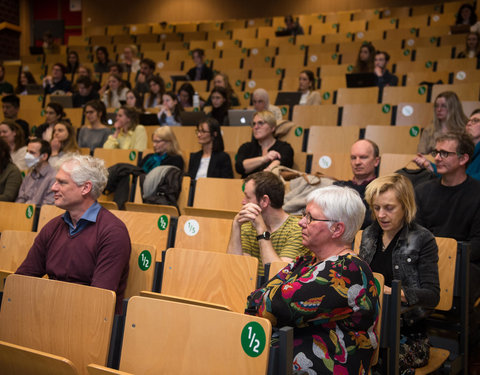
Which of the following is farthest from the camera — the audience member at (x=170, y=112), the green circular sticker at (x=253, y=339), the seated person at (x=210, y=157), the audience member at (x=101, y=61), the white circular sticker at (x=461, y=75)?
the audience member at (x=101, y=61)

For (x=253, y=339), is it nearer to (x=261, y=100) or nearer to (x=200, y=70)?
(x=261, y=100)

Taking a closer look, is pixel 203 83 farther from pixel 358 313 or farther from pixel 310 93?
pixel 358 313

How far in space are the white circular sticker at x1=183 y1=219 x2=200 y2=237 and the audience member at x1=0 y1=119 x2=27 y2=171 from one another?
238 centimetres

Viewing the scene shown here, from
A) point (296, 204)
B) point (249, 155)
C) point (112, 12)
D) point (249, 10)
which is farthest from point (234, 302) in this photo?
point (112, 12)

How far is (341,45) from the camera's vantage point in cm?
655

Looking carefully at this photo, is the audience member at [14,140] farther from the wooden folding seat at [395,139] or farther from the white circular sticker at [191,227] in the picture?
the wooden folding seat at [395,139]

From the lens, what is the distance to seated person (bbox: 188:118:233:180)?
12.2 ft

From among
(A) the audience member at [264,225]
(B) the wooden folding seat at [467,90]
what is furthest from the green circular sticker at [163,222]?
(B) the wooden folding seat at [467,90]

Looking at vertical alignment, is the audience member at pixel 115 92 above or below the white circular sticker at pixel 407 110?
above

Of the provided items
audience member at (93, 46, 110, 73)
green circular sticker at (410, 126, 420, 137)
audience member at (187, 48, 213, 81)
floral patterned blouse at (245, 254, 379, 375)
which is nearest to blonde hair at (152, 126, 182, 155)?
green circular sticker at (410, 126, 420, 137)

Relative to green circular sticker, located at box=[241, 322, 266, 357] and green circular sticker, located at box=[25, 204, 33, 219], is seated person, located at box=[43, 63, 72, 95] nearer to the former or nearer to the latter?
green circular sticker, located at box=[25, 204, 33, 219]

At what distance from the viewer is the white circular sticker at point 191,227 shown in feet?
8.11

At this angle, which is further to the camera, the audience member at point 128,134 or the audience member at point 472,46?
the audience member at point 472,46

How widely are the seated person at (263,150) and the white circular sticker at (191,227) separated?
1.11 meters
